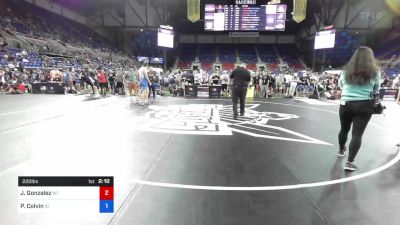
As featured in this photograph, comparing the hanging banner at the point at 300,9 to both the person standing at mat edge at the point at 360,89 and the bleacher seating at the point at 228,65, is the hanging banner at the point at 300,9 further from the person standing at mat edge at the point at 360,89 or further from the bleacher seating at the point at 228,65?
the bleacher seating at the point at 228,65

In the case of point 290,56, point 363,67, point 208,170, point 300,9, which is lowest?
point 208,170

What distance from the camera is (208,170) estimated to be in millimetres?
3662

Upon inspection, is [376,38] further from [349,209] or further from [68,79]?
[349,209]

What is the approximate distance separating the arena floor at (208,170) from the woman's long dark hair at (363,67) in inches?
46.5

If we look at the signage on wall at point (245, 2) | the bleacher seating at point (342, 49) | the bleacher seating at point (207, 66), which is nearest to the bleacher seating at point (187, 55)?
the bleacher seating at point (207, 66)

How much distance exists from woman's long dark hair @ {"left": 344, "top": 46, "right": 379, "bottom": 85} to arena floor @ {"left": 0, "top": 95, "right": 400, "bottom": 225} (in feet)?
3.87

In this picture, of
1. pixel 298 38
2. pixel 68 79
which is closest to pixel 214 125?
pixel 68 79

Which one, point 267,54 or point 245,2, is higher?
point 245,2

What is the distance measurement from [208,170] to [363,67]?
2.40 meters

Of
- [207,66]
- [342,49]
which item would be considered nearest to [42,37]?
[207,66]

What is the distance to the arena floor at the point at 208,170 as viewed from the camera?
98.7 inches

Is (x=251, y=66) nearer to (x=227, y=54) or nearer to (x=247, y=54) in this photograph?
(x=247, y=54)

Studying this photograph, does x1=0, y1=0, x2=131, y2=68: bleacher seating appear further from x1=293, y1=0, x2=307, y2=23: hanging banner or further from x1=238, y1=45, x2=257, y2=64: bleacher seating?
x1=238, y1=45, x2=257, y2=64: bleacher seating
